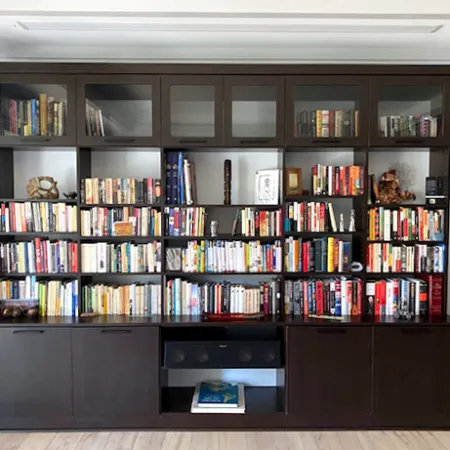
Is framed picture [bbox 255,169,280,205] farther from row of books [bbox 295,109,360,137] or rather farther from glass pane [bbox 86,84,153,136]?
glass pane [bbox 86,84,153,136]

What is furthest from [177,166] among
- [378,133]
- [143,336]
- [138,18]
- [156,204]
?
[378,133]

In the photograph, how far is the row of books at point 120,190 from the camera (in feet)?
8.57

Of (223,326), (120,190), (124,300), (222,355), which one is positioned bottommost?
(222,355)

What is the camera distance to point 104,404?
8.25 ft

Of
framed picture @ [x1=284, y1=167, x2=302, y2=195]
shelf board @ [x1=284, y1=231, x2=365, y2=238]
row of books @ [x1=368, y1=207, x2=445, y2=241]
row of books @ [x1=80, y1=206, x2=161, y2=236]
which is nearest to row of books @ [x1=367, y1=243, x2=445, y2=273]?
row of books @ [x1=368, y1=207, x2=445, y2=241]

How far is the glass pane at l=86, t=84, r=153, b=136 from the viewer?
2.56 m

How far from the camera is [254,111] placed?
2562 millimetres

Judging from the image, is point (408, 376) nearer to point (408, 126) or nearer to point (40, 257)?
point (408, 126)

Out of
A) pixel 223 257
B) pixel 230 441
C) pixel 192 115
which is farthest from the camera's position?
pixel 223 257

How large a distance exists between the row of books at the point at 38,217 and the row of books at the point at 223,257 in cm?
69

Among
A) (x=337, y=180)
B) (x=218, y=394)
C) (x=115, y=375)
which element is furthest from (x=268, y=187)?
(x=115, y=375)

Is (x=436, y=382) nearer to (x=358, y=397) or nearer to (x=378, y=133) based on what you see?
(x=358, y=397)

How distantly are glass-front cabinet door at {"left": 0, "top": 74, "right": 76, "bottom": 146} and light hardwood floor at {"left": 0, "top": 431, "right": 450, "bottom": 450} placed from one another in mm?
1864

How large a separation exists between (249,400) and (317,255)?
1.11m
